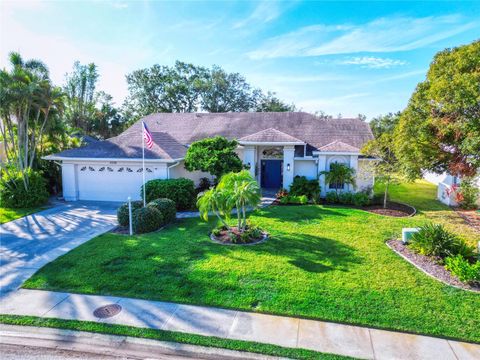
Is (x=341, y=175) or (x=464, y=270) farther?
(x=341, y=175)

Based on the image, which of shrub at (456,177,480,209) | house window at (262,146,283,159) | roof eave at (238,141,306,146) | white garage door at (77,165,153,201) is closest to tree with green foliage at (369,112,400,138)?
house window at (262,146,283,159)

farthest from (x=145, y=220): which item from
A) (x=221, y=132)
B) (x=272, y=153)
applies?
(x=221, y=132)

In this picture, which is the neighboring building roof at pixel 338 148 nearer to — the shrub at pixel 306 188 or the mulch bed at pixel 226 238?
the shrub at pixel 306 188

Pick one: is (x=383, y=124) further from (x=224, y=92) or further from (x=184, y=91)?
(x=184, y=91)

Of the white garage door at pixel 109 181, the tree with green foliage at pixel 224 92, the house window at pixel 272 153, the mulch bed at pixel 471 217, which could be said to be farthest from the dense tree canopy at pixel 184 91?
the mulch bed at pixel 471 217

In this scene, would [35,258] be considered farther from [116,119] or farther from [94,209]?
[116,119]

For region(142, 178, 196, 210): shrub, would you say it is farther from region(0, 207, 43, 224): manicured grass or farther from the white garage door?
region(0, 207, 43, 224): manicured grass
